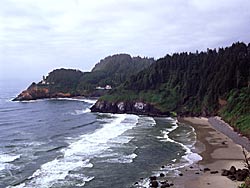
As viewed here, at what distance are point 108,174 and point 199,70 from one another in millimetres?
75420

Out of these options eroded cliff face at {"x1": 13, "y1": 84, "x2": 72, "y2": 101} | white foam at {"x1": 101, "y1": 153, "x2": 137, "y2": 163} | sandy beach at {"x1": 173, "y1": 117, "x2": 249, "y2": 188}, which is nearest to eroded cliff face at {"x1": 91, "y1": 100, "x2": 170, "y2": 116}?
sandy beach at {"x1": 173, "y1": 117, "x2": 249, "y2": 188}

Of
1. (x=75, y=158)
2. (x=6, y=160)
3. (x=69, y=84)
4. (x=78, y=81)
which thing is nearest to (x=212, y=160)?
(x=75, y=158)

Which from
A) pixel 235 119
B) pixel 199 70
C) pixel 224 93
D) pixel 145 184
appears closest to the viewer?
pixel 145 184

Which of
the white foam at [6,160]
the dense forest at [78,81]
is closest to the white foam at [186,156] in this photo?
the white foam at [6,160]

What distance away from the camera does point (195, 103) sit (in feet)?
311

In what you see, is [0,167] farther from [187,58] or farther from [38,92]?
[38,92]

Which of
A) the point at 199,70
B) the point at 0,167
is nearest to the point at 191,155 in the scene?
the point at 0,167

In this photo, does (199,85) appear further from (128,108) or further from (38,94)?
(38,94)

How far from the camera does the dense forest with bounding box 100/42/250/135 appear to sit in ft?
265

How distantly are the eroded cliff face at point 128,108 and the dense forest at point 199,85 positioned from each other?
164 centimetres

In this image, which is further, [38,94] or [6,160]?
[38,94]

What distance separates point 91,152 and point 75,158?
388 cm

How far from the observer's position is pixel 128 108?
10562cm

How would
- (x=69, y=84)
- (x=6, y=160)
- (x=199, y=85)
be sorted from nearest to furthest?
(x=6, y=160) < (x=199, y=85) < (x=69, y=84)
